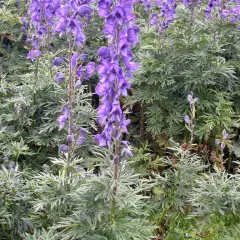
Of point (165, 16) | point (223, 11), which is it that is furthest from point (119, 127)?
point (223, 11)

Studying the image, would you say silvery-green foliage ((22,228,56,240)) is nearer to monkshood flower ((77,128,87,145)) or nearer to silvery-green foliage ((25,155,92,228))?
silvery-green foliage ((25,155,92,228))

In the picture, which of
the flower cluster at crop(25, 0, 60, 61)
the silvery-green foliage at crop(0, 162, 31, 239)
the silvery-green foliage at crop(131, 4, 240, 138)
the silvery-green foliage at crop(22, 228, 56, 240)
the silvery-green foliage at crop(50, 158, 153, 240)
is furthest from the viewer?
the silvery-green foliage at crop(131, 4, 240, 138)

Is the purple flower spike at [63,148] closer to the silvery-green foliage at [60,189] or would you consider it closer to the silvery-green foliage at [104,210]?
the silvery-green foliage at [60,189]

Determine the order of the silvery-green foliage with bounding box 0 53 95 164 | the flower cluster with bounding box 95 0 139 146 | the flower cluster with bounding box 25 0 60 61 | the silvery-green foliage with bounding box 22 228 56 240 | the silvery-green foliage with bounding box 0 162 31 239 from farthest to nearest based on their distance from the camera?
the flower cluster with bounding box 25 0 60 61 → the silvery-green foliage with bounding box 0 53 95 164 → the silvery-green foliage with bounding box 0 162 31 239 → the silvery-green foliage with bounding box 22 228 56 240 → the flower cluster with bounding box 95 0 139 146

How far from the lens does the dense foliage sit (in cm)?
274

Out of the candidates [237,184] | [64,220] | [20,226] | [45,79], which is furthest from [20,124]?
[237,184]

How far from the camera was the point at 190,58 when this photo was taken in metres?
4.62

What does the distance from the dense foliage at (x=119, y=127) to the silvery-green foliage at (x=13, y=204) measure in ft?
0.03

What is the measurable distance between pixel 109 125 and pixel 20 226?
4.13ft

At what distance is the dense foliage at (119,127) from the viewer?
108 inches

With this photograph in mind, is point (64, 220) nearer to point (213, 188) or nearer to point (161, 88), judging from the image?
point (213, 188)

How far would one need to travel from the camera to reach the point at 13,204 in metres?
3.36

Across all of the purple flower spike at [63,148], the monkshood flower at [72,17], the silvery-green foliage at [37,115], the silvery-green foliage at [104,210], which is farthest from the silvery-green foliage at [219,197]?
the monkshood flower at [72,17]

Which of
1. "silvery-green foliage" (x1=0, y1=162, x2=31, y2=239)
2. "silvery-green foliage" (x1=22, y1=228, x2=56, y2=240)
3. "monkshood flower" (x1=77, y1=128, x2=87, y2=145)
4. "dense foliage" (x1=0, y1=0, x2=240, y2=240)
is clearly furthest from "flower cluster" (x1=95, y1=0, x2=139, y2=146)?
"silvery-green foliage" (x1=0, y1=162, x2=31, y2=239)
